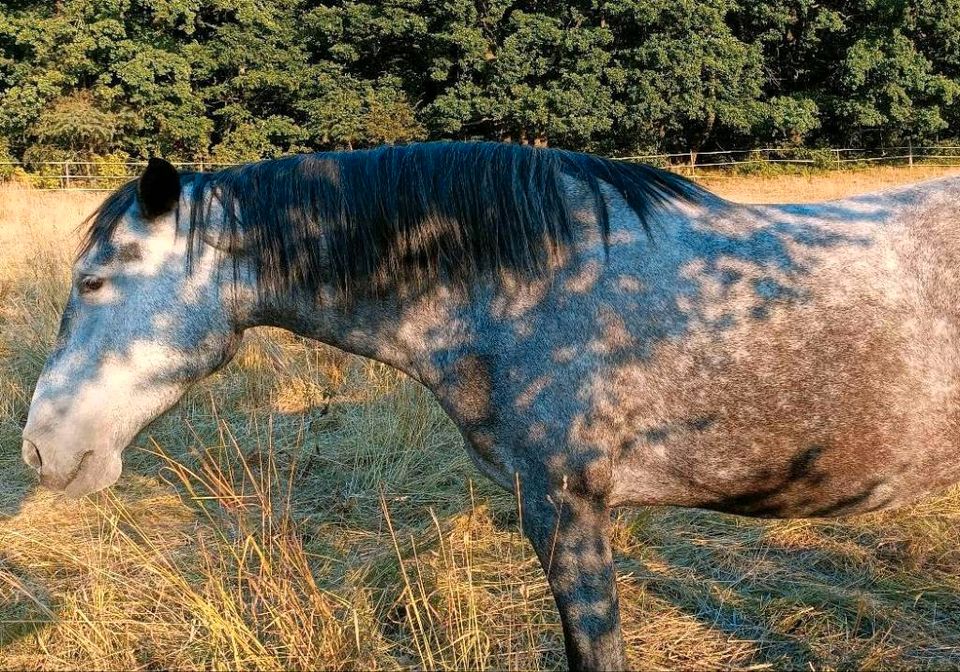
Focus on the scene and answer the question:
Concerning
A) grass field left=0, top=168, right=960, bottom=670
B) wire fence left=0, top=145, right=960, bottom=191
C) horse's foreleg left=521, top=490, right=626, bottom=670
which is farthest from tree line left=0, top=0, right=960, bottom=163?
horse's foreleg left=521, top=490, right=626, bottom=670

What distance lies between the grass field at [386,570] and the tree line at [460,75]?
100 feet

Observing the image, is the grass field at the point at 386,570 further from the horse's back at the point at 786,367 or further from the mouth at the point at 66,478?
the horse's back at the point at 786,367

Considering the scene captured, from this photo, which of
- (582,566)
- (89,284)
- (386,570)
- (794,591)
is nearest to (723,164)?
(794,591)

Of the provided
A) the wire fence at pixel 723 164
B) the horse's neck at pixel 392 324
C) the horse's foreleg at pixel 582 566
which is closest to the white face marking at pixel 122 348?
the horse's neck at pixel 392 324

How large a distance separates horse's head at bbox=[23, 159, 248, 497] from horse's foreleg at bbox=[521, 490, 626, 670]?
4.32ft

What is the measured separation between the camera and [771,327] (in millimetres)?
2182

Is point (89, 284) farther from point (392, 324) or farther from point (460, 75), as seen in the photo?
point (460, 75)

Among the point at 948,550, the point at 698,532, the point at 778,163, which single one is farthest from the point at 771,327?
the point at 778,163

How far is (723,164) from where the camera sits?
30.4 meters

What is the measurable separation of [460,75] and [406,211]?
3600 centimetres

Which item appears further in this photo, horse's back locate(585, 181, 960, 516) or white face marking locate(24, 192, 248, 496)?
white face marking locate(24, 192, 248, 496)

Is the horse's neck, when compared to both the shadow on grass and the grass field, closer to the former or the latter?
the grass field

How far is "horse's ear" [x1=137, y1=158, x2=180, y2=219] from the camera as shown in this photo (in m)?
2.25

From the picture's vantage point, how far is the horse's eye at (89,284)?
233 centimetres
